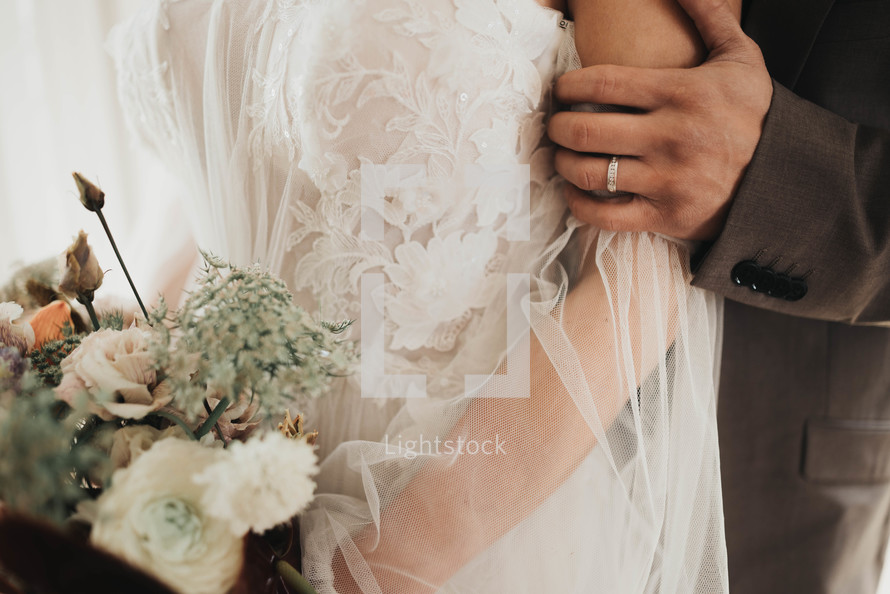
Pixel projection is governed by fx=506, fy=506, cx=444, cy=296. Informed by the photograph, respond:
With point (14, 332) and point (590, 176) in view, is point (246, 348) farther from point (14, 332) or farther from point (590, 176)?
point (590, 176)

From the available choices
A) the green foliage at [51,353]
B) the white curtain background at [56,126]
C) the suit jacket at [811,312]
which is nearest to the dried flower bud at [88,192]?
the green foliage at [51,353]

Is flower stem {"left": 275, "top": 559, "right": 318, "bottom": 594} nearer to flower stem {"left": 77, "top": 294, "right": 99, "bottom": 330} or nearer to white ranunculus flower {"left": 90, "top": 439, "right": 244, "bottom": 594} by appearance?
white ranunculus flower {"left": 90, "top": 439, "right": 244, "bottom": 594}

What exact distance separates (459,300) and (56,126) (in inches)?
56.6

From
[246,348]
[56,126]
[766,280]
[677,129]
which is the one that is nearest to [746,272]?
[766,280]

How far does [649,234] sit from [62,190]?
1615mm

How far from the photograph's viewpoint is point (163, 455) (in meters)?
0.31

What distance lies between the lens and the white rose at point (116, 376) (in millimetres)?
343

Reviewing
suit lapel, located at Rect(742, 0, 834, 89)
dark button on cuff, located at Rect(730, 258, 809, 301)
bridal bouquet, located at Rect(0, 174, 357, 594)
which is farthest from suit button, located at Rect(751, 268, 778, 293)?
bridal bouquet, located at Rect(0, 174, 357, 594)

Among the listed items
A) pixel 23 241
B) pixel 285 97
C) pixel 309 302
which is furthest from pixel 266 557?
pixel 23 241

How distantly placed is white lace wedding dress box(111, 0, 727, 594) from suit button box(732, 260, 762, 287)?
5 cm

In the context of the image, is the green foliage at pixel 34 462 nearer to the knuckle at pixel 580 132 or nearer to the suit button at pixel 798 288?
the knuckle at pixel 580 132

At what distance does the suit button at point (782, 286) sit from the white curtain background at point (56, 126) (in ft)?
4.29

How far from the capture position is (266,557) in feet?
1.33

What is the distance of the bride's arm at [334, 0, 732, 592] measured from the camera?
542 mm
